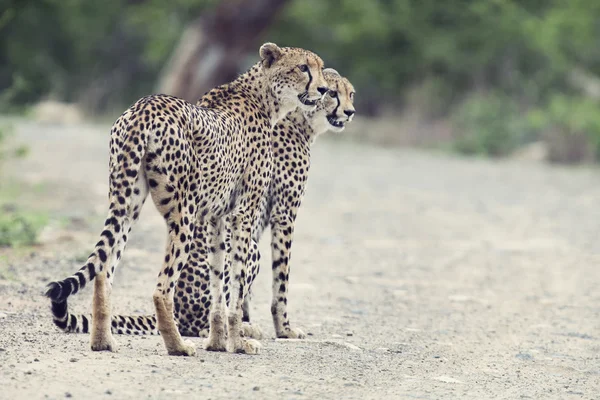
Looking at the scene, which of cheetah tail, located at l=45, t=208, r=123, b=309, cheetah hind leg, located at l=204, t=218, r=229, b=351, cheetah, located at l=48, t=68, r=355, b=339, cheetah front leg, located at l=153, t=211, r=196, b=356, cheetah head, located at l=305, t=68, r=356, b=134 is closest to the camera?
cheetah tail, located at l=45, t=208, r=123, b=309

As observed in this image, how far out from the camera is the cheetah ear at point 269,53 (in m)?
6.12

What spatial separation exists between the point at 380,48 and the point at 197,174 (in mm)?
24612

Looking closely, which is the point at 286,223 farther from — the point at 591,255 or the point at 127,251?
the point at 591,255

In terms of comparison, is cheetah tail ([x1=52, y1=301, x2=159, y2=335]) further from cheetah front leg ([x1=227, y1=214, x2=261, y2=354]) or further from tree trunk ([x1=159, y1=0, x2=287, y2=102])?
tree trunk ([x1=159, y1=0, x2=287, y2=102])

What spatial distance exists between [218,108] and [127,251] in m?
3.44

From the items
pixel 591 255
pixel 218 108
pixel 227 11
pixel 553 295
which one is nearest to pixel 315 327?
pixel 218 108

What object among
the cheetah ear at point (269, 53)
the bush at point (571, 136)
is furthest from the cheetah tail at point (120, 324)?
the bush at point (571, 136)

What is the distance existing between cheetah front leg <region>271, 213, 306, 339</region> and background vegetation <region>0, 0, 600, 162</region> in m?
17.4

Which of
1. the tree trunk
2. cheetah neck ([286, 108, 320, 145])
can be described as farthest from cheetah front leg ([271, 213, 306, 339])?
the tree trunk

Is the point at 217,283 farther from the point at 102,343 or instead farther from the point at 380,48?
the point at 380,48

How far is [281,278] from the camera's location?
6430mm

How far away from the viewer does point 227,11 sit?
72.4ft

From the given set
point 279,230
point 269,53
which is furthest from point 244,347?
point 269,53

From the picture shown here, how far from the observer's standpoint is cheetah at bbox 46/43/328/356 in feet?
17.0
